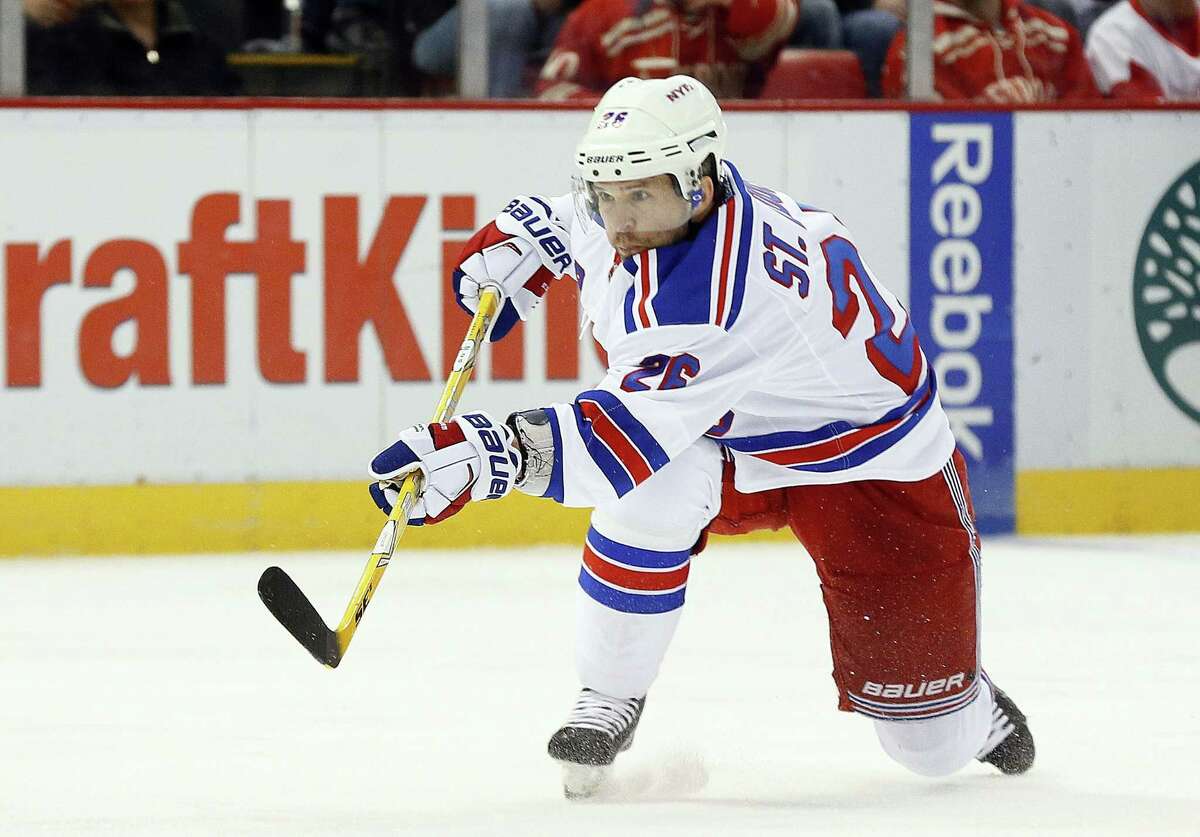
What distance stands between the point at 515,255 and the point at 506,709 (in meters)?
0.75

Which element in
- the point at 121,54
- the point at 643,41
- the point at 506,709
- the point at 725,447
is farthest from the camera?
the point at 643,41

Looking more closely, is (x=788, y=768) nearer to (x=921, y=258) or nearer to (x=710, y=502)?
(x=710, y=502)

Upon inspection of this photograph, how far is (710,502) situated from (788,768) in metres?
0.45

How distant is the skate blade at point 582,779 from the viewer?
2.37 m

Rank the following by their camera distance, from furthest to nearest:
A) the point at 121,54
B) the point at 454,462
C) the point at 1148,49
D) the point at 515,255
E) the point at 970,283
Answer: the point at 1148,49, the point at 970,283, the point at 121,54, the point at 515,255, the point at 454,462

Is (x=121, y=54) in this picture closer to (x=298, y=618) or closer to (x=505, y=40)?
(x=505, y=40)

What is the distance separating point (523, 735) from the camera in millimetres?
2789

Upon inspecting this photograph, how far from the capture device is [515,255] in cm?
271

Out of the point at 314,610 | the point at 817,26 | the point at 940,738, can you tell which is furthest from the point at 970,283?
the point at 314,610

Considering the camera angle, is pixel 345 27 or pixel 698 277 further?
pixel 345 27

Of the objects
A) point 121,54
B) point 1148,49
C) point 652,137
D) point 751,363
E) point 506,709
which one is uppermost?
point 1148,49

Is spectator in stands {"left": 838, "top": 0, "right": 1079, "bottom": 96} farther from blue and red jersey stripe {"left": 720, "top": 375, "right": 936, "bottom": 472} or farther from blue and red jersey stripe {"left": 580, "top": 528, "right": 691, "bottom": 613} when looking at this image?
blue and red jersey stripe {"left": 580, "top": 528, "right": 691, "bottom": 613}

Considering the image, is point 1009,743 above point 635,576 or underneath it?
underneath

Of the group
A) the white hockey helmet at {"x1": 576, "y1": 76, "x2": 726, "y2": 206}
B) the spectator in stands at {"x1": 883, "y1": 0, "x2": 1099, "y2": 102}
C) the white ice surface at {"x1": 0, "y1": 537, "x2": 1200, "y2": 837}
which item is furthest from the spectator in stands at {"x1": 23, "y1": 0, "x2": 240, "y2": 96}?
the white hockey helmet at {"x1": 576, "y1": 76, "x2": 726, "y2": 206}
